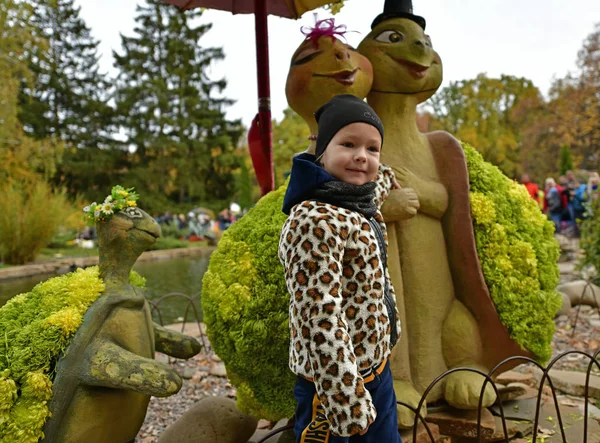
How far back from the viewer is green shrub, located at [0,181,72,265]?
11.5m

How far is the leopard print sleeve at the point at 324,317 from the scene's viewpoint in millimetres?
1355

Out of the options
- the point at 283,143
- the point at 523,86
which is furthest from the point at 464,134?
the point at 283,143

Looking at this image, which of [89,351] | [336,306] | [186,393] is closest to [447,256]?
[336,306]

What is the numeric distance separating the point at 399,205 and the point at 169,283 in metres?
7.28

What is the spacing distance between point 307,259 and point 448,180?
1627 millimetres

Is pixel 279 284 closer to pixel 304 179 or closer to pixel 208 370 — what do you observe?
pixel 304 179

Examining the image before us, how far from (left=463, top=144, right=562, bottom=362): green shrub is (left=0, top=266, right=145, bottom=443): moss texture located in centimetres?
209

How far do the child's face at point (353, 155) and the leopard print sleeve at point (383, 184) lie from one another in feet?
1.82

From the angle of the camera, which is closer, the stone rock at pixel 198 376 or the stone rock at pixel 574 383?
the stone rock at pixel 574 383

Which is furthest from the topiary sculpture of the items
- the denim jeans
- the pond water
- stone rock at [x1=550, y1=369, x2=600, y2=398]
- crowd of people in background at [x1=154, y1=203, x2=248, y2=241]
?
crowd of people in background at [x1=154, y1=203, x2=248, y2=241]

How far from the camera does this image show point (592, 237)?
6.81 meters

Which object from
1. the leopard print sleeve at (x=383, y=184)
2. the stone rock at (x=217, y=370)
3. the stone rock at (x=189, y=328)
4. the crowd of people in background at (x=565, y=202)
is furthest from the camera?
the crowd of people in background at (x=565, y=202)

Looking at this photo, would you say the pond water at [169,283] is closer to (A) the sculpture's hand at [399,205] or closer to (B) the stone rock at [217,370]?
(B) the stone rock at [217,370]

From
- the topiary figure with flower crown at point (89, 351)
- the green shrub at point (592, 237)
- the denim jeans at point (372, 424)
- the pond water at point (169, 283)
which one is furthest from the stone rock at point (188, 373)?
the green shrub at point (592, 237)
